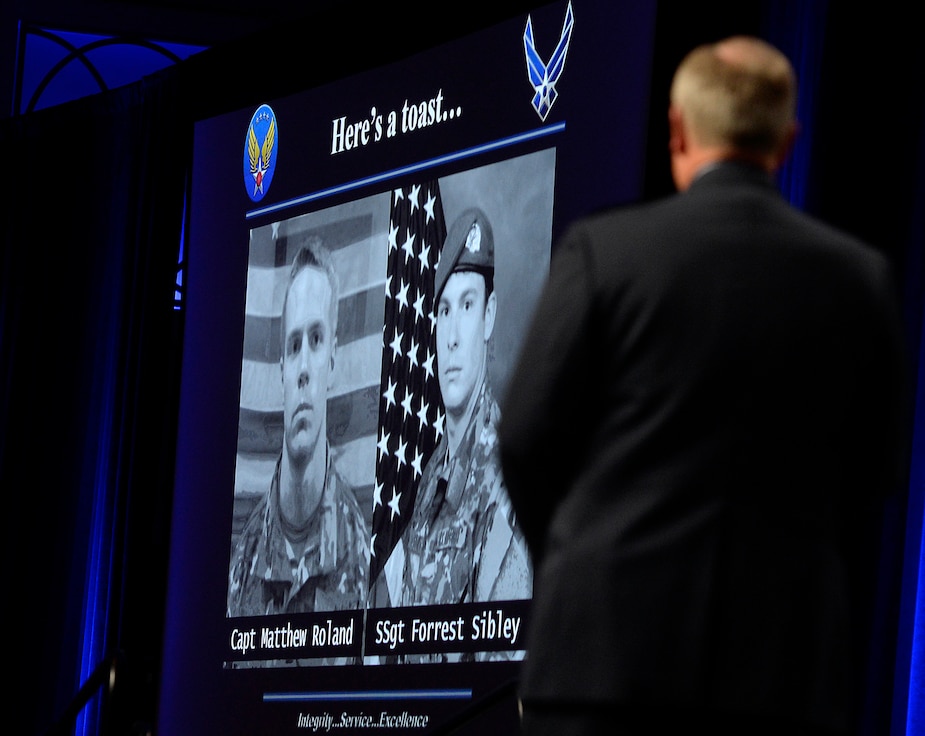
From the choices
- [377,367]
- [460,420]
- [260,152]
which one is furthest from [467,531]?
[260,152]

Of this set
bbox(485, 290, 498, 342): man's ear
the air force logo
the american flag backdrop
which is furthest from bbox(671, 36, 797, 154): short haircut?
the air force logo

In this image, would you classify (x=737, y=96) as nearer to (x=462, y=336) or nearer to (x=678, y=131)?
(x=678, y=131)

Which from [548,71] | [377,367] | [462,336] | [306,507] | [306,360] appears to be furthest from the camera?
[306,360]

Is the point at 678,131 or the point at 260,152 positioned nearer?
the point at 678,131

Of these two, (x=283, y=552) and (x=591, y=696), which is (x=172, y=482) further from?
(x=591, y=696)

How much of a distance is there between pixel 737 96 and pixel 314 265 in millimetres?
3540

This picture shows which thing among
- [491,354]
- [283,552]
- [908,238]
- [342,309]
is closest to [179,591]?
[283,552]

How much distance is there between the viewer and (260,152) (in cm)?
543

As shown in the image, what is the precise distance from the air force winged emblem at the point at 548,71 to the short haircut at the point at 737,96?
273 centimetres

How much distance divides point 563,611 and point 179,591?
4.18 meters

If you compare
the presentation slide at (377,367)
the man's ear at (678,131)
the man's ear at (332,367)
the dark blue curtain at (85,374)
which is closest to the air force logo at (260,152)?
the presentation slide at (377,367)

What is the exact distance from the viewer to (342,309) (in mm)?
4918

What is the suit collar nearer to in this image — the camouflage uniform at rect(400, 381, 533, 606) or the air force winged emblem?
the camouflage uniform at rect(400, 381, 533, 606)

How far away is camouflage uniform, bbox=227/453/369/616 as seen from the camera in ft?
15.5
